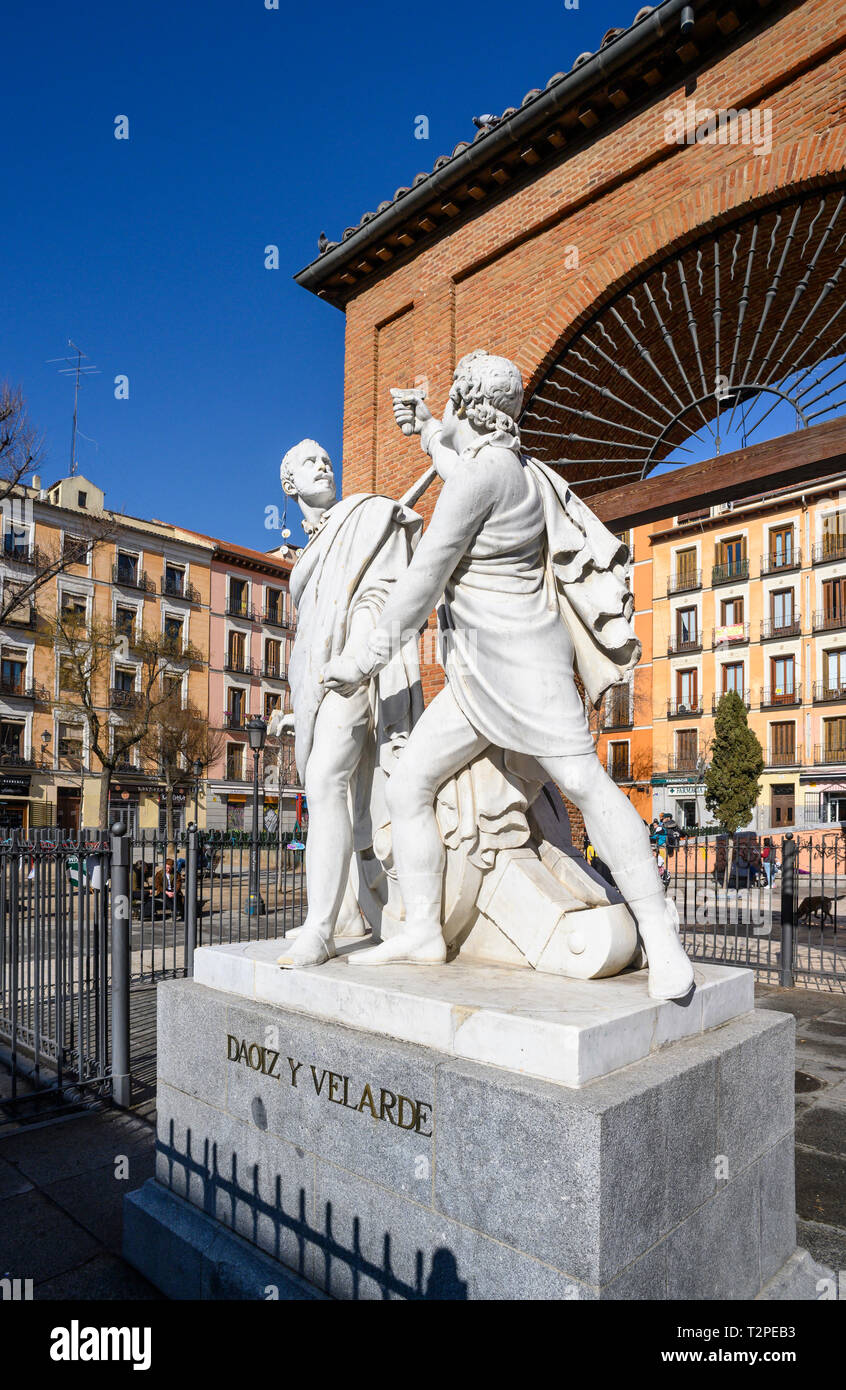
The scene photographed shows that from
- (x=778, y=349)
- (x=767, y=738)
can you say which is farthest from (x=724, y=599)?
(x=778, y=349)

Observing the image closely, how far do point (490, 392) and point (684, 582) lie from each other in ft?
126

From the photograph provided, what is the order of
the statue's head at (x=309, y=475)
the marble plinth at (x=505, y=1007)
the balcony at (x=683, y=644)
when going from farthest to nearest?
1. the balcony at (x=683, y=644)
2. the statue's head at (x=309, y=475)
3. the marble plinth at (x=505, y=1007)

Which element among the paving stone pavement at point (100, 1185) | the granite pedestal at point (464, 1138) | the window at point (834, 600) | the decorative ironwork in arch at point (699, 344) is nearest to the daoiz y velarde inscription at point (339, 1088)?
the granite pedestal at point (464, 1138)

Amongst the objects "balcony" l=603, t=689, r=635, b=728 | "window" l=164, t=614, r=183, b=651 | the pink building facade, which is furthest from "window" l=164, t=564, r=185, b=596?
"balcony" l=603, t=689, r=635, b=728

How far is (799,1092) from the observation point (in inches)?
195

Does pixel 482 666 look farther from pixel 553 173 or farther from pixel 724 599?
pixel 724 599

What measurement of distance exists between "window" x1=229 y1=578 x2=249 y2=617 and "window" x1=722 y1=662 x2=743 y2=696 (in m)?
24.3

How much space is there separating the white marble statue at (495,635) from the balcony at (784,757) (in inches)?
1365

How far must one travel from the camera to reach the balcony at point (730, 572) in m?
37.1

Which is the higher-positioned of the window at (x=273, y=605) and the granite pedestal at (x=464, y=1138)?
the window at (x=273, y=605)

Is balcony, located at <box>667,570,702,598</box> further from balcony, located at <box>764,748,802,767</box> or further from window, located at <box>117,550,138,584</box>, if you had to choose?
window, located at <box>117,550,138,584</box>

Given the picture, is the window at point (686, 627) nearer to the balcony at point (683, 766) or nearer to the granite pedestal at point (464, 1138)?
the balcony at point (683, 766)

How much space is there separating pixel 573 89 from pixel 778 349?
3.39 metres

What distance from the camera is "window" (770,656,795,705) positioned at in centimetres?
3559
